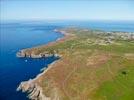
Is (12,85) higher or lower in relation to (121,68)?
lower

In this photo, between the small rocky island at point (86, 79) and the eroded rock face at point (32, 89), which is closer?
the small rocky island at point (86, 79)

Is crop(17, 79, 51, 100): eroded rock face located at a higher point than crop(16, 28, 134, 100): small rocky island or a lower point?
lower

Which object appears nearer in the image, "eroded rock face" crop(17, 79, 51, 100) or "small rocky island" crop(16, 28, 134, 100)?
"small rocky island" crop(16, 28, 134, 100)

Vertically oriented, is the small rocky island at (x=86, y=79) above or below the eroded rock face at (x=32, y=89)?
above

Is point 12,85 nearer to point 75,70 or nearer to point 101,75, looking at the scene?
point 75,70

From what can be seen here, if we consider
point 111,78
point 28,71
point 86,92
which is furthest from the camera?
point 28,71

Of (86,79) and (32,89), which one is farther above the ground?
(86,79)

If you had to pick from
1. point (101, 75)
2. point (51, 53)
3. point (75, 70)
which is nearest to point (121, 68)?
point (101, 75)

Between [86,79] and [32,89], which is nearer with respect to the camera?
[32,89]
